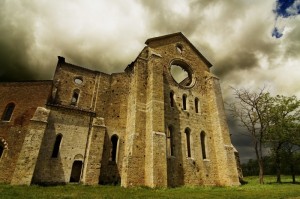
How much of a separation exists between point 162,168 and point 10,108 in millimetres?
13082

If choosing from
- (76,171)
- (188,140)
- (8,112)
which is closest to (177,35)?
(188,140)

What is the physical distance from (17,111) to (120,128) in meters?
8.18

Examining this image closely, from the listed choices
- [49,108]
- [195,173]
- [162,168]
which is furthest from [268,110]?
[49,108]

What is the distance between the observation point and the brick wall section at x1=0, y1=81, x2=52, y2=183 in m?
13.6

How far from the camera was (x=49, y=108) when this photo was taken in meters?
15.2

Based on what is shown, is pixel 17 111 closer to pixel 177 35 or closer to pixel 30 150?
pixel 30 150

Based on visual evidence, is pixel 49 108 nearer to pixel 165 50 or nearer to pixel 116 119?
pixel 116 119

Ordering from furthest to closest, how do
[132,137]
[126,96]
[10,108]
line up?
[126,96]
[10,108]
[132,137]

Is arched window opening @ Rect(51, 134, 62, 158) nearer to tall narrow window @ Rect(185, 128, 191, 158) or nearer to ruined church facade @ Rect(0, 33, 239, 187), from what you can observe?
ruined church facade @ Rect(0, 33, 239, 187)

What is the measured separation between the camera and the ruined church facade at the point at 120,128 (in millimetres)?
13719

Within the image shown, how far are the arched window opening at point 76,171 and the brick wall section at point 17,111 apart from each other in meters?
3.86

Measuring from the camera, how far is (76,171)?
14930mm

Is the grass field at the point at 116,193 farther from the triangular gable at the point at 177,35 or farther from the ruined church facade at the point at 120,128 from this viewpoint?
the triangular gable at the point at 177,35

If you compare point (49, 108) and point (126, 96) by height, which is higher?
point (126, 96)
